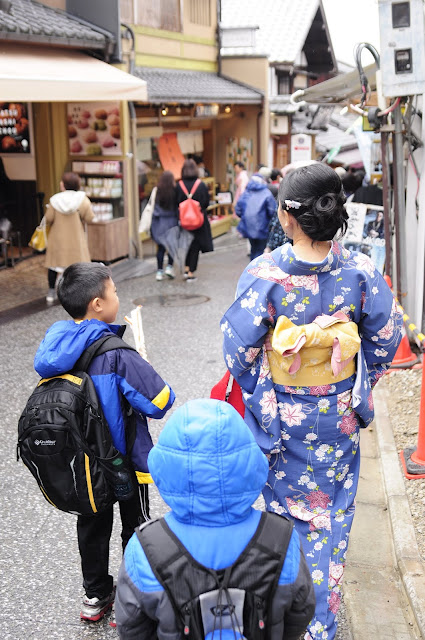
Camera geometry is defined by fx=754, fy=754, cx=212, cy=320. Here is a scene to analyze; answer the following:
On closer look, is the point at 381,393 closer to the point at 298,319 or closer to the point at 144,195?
the point at 298,319

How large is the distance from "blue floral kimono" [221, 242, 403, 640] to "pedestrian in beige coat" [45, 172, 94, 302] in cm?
704

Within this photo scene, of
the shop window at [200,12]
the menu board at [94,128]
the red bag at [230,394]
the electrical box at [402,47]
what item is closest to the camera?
the red bag at [230,394]

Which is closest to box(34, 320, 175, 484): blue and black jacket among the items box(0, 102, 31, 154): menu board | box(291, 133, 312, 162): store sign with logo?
box(0, 102, 31, 154): menu board

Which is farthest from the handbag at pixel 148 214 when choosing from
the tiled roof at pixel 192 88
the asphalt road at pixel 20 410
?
the tiled roof at pixel 192 88

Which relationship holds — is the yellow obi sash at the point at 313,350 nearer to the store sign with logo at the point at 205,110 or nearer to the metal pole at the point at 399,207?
the metal pole at the point at 399,207

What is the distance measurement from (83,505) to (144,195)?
11827mm

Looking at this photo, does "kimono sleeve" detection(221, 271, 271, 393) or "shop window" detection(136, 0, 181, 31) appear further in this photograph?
"shop window" detection(136, 0, 181, 31)

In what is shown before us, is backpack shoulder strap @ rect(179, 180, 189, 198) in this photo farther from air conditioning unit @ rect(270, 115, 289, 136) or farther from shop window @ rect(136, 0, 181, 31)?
air conditioning unit @ rect(270, 115, 289, 136)

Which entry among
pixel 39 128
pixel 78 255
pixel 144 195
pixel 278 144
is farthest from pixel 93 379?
pixel 278 144

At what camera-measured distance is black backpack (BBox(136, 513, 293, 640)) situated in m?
1.96

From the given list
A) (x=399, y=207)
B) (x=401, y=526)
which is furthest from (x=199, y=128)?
(x=401, y=526)

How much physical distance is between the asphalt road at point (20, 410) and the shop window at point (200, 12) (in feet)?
20.9

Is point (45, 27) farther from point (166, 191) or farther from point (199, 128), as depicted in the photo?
point (199, 128)

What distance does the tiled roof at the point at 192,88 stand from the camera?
43.2 ft
